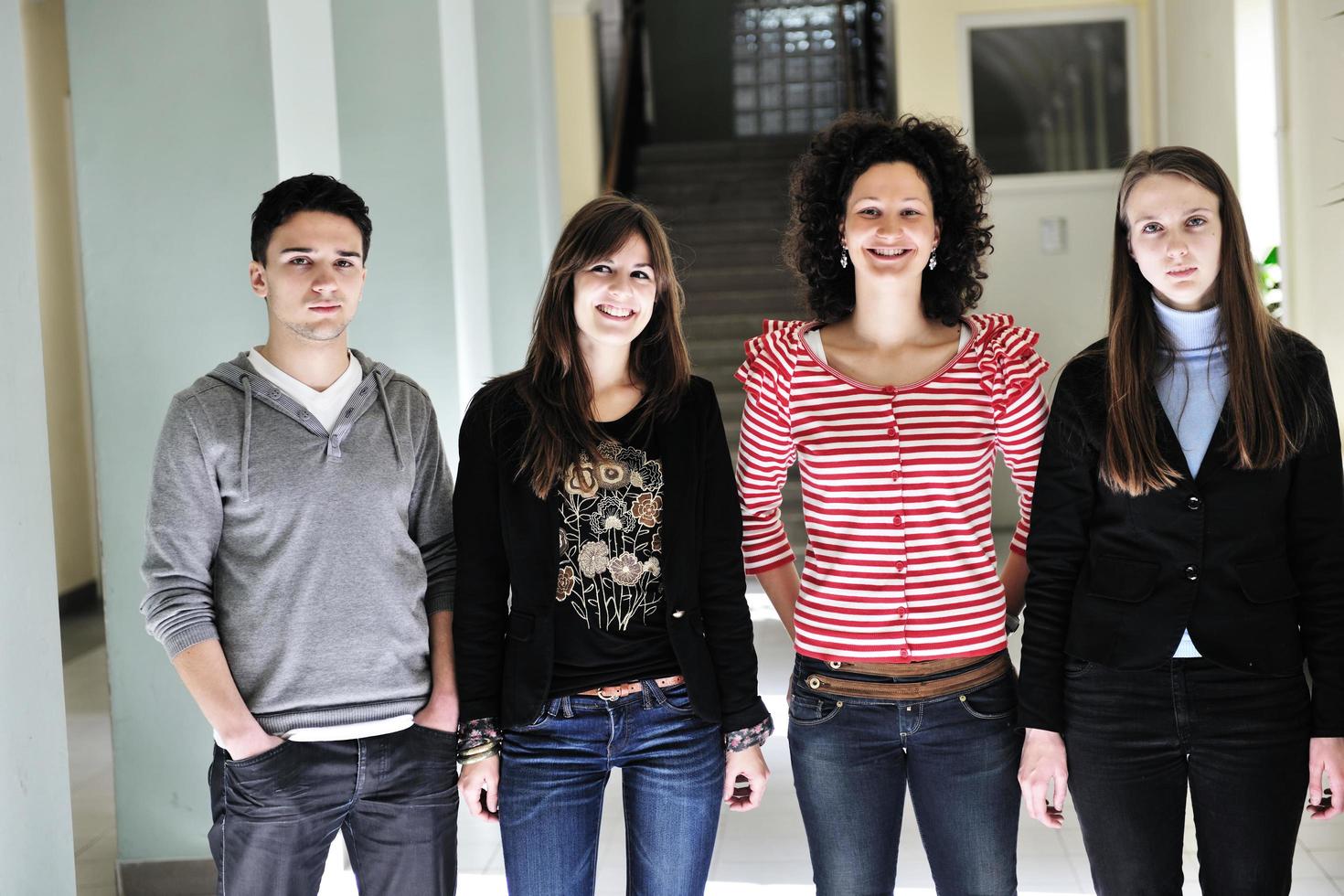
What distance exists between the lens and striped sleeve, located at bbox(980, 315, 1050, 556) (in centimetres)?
200

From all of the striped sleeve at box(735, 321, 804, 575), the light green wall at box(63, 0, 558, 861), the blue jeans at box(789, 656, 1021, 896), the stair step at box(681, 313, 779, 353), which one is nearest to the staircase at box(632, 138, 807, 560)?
the stair step at box(681, 313, 779, 353)

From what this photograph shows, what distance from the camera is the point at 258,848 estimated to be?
1840 mm

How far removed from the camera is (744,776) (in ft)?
6.48

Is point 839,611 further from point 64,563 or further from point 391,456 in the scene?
point 64,563

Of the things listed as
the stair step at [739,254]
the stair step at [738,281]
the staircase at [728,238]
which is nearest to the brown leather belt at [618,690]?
the staircase at [728,238]

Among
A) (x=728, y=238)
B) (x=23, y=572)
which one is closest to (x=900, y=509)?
(x=23, y=572)

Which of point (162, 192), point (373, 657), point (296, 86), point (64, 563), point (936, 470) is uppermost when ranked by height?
point (296, 86)

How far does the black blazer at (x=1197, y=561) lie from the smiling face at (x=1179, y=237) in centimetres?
17

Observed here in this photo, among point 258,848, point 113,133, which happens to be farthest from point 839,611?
point 113,133

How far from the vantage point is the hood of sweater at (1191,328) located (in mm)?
1914

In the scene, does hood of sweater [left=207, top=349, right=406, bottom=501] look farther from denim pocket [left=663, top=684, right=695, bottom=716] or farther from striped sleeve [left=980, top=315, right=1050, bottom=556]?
striped sleeve [left=980, top=315, right=1050, bottom=556]

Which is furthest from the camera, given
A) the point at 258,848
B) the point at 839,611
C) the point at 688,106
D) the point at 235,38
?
the point at 688,106

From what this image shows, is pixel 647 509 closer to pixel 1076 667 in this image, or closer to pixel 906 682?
pixel 906 682

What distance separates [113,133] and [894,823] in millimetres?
2368
